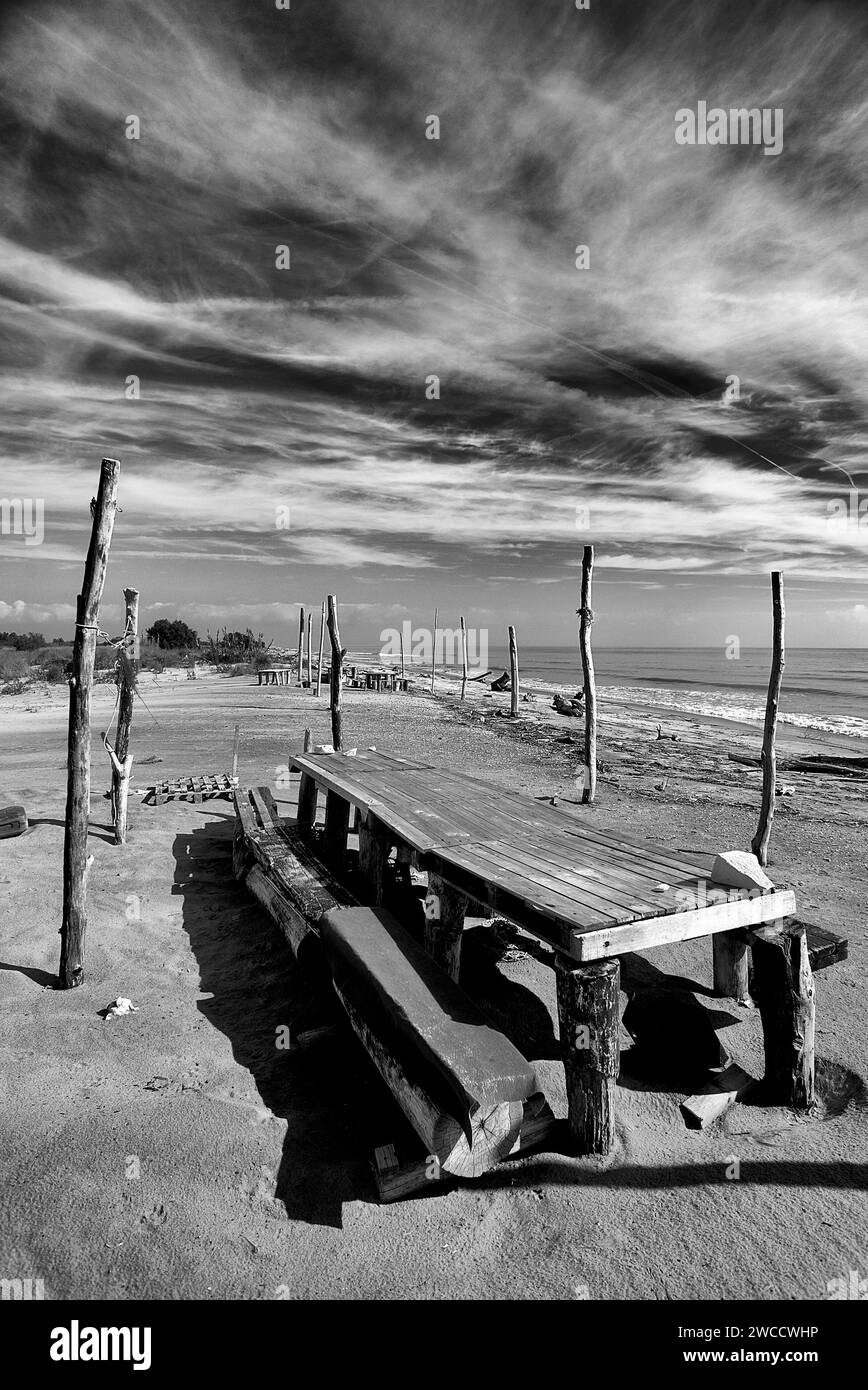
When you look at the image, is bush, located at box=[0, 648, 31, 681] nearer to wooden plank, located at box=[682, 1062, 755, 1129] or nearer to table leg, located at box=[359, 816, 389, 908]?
table leg, located at box=[359, 816, 389, 908]

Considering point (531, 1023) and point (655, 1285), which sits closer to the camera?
point (655, 1285)

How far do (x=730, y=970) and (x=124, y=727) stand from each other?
743 cm

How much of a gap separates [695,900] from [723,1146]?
1281 mm

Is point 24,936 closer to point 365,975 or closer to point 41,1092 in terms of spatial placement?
point 41,1092

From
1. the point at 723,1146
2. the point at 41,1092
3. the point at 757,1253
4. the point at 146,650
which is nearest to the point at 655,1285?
the point at 757,1253

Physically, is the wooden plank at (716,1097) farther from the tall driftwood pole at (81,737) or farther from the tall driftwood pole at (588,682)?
the tall driftwood pole at (588,682)

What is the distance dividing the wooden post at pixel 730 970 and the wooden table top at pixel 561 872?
2.45 feet

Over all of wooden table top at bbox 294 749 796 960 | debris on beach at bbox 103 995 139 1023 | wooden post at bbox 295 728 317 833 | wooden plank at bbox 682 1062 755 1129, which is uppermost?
wooden table top at bbox 294 749 796 960

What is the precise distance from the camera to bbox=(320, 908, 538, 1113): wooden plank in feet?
10.2

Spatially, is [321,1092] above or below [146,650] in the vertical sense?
below

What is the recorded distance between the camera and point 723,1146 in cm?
367

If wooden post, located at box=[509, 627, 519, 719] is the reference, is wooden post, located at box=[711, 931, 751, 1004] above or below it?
below

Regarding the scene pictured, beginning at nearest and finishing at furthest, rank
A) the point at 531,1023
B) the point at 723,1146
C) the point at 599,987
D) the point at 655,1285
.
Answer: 1. the point at 655,1285
2. the point at 599,987
3. the point at 723,1146
4. the point at 531,1023

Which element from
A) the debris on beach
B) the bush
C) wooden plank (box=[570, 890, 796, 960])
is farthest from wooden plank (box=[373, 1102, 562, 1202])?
the bush
